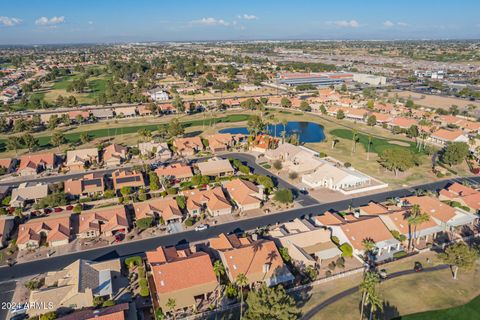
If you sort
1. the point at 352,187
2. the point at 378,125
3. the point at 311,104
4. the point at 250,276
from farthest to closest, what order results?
the point at 311,104 → the point at 378,125 → the point at 352,187 → the point at 250,276

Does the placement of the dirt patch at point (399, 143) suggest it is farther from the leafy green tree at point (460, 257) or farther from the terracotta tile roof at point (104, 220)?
the terracotta tile roof at point (104, 220)

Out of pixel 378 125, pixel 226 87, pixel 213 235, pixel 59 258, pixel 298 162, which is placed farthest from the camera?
pixel 226 87

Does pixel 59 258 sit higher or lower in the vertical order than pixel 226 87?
lower

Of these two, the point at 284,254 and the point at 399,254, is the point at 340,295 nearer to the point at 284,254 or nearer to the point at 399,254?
the point at 284,254

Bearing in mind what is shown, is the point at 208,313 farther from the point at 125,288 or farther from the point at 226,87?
the point at 226,87

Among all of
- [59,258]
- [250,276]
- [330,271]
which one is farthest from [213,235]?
[59,258]

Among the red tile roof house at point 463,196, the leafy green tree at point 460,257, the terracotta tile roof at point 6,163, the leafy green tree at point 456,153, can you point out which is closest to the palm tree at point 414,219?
the leafy green tree at point 460,257

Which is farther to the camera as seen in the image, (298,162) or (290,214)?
(298,162)
